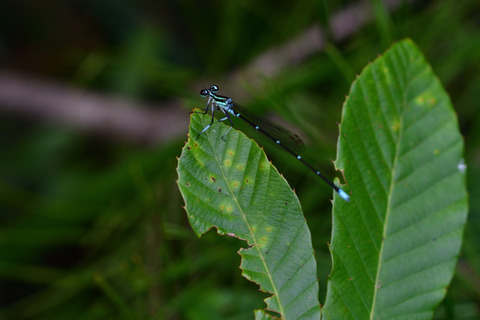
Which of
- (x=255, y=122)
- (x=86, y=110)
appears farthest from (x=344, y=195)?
(x=86, y=110)

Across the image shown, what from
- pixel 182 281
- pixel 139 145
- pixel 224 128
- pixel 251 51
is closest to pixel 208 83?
pixel 251 51

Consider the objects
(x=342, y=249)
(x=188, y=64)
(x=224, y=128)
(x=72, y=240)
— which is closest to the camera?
(x=342, y=249)

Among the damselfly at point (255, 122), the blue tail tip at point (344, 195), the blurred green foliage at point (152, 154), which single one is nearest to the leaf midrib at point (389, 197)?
the blue tail tip at point (344, 195)

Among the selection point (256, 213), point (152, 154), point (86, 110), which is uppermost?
point (86, 110)

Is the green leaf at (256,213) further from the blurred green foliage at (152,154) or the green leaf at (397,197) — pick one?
the blurred green foliage at (152,154)

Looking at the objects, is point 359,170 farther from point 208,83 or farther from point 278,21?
point 278,21

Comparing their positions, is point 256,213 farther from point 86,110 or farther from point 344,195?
point 86,110

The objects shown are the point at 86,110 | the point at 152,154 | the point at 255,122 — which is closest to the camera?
the point at 255,122
